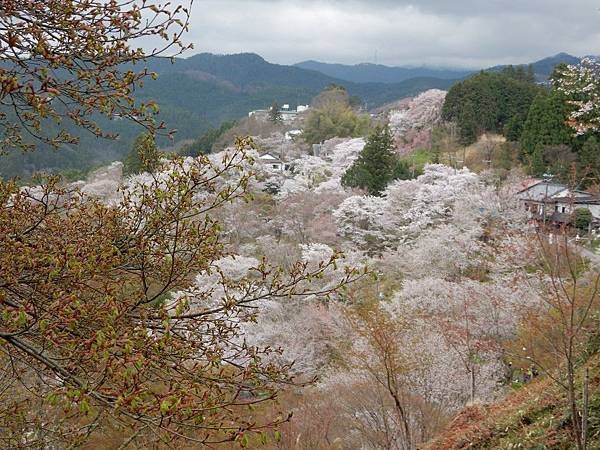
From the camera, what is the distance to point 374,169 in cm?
2650

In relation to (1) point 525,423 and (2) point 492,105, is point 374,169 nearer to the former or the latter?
(2) point 492,105

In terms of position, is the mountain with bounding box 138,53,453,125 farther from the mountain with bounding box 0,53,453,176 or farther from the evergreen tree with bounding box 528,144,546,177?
the evergreen tree with bounding box 528,144,546,177

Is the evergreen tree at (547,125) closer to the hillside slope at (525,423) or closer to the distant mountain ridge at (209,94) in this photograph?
the distant mountain ridge at (209,94)

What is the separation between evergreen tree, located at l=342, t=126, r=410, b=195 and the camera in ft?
85.6

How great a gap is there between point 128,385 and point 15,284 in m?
0.85

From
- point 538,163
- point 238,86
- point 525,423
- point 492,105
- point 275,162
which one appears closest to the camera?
point 525,423

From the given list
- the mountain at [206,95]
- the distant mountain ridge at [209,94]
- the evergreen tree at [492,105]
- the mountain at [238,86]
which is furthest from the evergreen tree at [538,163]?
the mountain at [238,86]

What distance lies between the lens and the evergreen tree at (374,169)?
2609 centimetres

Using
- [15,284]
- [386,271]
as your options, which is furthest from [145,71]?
[386,271]

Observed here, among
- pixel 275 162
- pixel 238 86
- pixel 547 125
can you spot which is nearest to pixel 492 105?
pixel 547 125

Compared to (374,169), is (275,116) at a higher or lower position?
higher

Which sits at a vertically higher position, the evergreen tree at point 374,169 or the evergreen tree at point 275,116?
the evergreen tree at point 275,116

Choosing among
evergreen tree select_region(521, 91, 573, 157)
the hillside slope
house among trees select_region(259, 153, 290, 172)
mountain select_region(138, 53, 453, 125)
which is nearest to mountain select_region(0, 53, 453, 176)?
mountain select_region(138, 53, 453, 125)

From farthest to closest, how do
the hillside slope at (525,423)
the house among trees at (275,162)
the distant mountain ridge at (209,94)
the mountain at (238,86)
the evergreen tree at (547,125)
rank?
1. the mountain at (238,86)
2. the distant mountain ridge at (209,94)
3. the house among trees at (275,162)
4. the evergreen tree at (547,125)
5. the hillside slope at (525,423)
